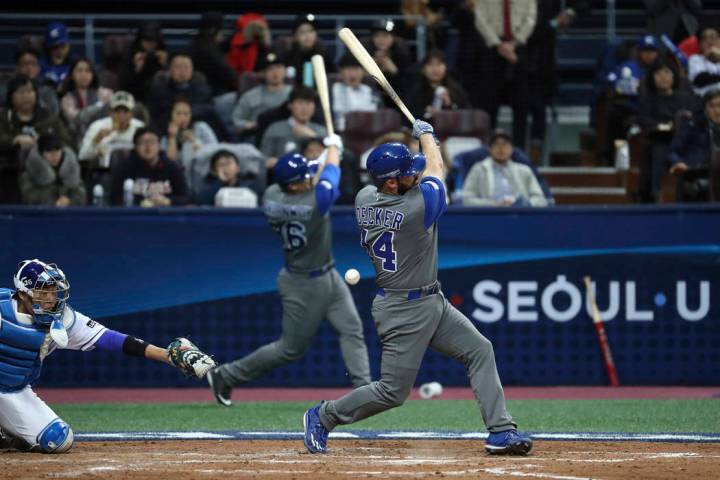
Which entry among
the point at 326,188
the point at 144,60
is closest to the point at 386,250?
the point at 326,188

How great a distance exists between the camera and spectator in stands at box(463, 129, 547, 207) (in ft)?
40.6

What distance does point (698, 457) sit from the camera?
7.52m

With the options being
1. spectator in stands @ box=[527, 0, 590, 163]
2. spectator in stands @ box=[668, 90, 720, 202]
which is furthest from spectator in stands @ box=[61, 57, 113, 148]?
spectator in stands @ box=[668, 90, 720, 202]

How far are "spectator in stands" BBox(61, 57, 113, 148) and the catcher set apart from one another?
6125 mm

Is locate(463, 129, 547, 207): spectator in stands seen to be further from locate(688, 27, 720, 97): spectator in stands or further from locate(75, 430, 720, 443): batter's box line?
locate(75, 430, 720, 443): batter's box line

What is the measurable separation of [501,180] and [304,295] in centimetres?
294

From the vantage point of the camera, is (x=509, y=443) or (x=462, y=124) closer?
(x=509, y=443)

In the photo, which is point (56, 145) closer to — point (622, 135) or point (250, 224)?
point (250, 224)

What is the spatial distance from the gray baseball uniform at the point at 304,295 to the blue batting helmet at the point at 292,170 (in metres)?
0.18

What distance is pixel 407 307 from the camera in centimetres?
757

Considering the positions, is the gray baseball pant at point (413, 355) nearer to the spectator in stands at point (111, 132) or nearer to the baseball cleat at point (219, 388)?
the baseball cleat at point (219, 388)

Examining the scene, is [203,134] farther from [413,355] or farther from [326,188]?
[413,355]

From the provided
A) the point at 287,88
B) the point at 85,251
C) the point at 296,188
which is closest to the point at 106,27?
the point at 287,88

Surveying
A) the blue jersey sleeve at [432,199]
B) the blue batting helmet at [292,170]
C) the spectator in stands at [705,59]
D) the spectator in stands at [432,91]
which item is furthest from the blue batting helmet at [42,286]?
the spectator in stands at [705,59]
